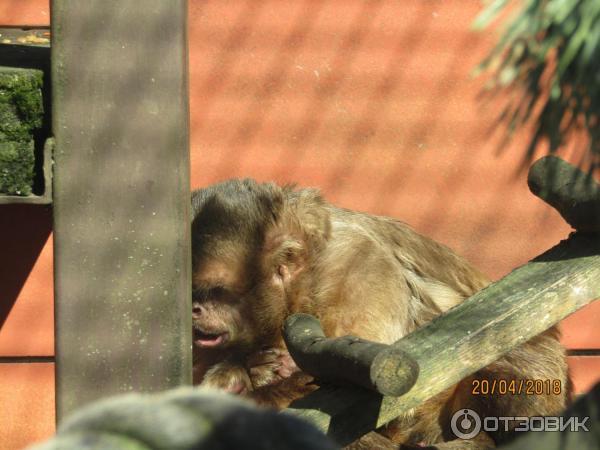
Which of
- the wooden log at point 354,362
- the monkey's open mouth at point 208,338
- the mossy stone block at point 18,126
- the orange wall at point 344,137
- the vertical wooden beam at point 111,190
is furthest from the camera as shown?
the orange wall at point 344,137

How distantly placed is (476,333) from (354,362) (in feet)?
1.32

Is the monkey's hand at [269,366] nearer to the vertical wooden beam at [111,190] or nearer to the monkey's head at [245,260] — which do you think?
the monkey's head at [245,260]

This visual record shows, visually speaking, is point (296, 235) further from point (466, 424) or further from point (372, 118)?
point (466, 424)

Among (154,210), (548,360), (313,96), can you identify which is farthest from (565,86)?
(313,96)

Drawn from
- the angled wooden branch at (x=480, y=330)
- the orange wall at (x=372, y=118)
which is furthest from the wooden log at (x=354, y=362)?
the orange wall at (x=372, y=118)

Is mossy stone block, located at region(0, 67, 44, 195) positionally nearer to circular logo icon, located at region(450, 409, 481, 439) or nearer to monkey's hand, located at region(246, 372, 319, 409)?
monkey's hand, located at region(246, 372, 319, 409)

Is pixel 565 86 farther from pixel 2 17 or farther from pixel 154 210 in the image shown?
pixel 2 17

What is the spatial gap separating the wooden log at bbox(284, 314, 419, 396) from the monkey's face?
1.03 metres

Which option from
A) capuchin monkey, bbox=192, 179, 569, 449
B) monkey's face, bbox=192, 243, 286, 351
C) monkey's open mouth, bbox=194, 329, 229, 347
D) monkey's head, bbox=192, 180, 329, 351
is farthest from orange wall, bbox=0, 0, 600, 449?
→ monkey's open mouth, bbox=194, 329, 229, 347

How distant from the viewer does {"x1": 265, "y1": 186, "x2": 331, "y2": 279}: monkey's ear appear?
4098mm

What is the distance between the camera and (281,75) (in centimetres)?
454

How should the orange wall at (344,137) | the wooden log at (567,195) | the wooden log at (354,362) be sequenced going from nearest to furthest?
the wooden log at (354,362), the wooden log at (567,195), the orange wall at (344,137)

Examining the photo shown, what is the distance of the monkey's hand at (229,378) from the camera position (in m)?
3.89

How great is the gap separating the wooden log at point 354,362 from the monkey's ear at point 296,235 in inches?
42.5
